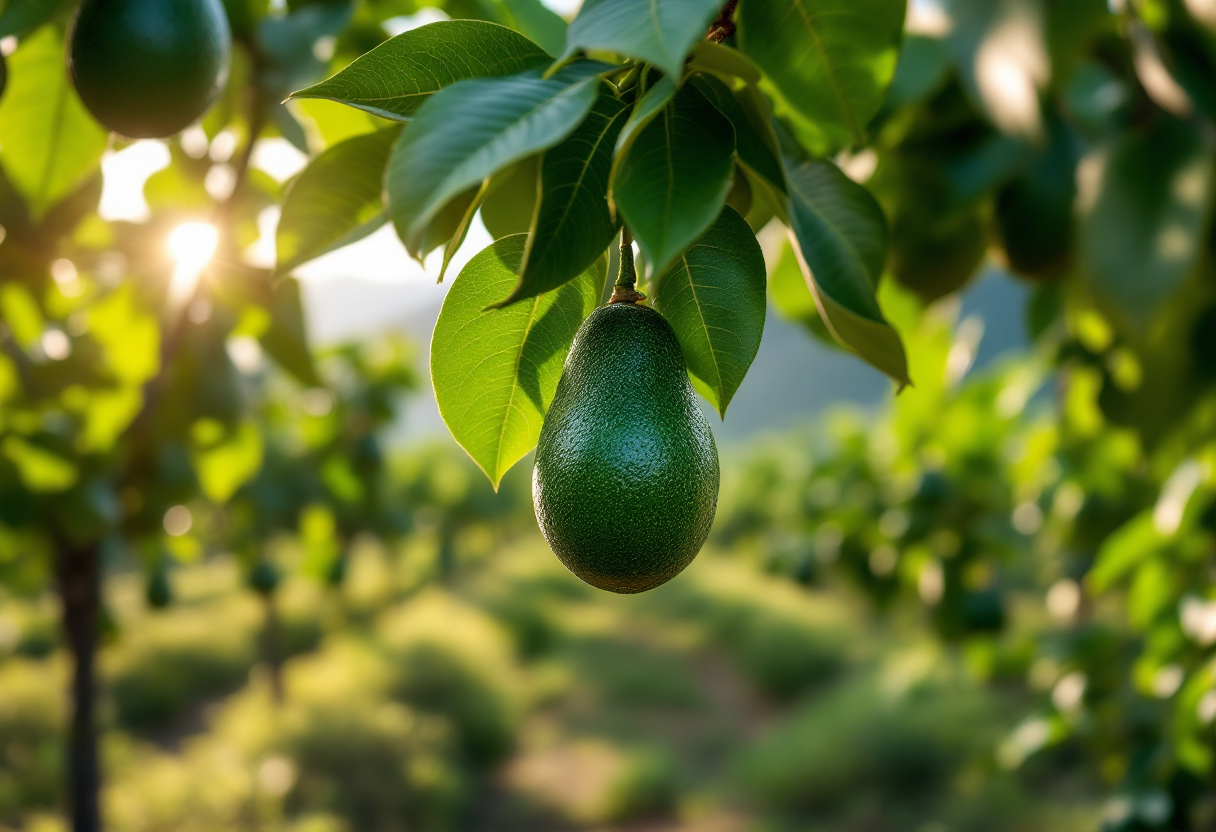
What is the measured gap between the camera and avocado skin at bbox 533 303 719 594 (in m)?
0.40

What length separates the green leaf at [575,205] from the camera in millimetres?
347

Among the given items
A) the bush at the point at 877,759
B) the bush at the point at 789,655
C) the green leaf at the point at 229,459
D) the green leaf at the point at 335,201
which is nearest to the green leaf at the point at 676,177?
the green leaf at the point at 335,201

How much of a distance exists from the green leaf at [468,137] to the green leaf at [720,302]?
12cm

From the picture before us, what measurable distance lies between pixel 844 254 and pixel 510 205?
154 mm

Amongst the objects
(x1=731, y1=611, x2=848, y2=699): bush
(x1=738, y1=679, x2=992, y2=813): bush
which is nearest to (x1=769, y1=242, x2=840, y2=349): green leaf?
(x1=738, y1=679, x2=992, y2=813): bush

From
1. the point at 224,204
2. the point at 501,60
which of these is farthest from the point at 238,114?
the point at 501,60

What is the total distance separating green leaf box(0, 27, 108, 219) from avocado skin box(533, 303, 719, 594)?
0.51 metres

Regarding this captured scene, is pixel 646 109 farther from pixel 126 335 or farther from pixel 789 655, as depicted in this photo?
pixel 789 655

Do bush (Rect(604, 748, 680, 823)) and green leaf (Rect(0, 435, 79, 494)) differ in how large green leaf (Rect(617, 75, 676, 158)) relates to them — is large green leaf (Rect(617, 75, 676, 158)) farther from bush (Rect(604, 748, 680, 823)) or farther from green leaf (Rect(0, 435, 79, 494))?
bush (Rect(604, 748, 680, 823))

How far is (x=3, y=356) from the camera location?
1.86 m

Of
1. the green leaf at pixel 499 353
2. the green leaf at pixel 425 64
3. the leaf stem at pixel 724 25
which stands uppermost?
the leaf stem at pixel 724 25

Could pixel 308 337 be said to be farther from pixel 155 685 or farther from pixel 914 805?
pixel 155 685

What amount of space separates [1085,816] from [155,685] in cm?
723

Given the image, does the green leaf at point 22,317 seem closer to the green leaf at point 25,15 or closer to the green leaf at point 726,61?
the green leaf at point 25,15
